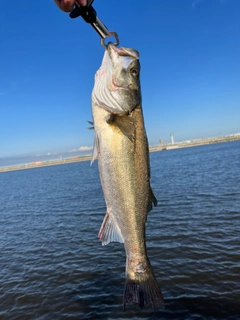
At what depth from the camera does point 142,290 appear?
3.89 m

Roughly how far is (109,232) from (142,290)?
3.30ft

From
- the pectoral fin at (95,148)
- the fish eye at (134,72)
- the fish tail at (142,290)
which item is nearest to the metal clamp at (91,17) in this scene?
the fish eye at (134,72)

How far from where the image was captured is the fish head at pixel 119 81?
3.57 m

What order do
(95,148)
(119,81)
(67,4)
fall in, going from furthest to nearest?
1. (95,148)
2. (119,81)
3. (67,4)

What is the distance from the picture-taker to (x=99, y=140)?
3648 mm

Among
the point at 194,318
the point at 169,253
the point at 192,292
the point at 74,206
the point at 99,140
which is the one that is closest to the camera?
the point at 99,140

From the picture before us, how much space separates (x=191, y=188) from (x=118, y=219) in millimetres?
25609

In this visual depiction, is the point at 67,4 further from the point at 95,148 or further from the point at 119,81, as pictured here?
the point at 95,148

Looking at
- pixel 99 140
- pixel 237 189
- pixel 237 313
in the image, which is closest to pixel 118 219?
pixel 99 140

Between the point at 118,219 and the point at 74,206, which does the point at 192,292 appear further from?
the point at 74,206

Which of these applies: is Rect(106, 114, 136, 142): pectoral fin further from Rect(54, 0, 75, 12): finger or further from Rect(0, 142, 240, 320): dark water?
Rect(0, 142, 240, 320): dark water

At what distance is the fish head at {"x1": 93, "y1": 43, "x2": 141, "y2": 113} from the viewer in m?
3.57

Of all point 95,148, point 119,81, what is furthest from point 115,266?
point 119,81

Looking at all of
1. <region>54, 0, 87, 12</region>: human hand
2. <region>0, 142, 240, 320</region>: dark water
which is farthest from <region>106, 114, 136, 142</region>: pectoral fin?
<region>0, 142, 240, 320</region>: dark water
